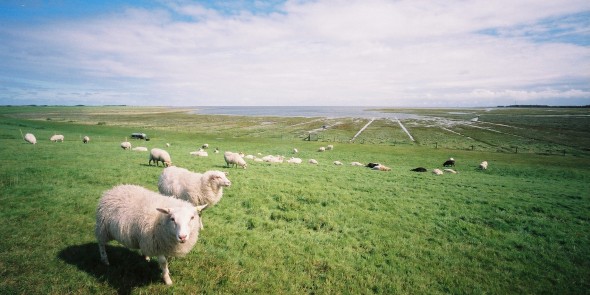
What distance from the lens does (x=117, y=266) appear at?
262 inches

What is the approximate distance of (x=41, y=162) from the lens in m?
18.4

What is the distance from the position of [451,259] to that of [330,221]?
4.23 m

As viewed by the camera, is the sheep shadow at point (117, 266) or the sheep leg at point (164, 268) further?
the sheep leg at point (164, 268)

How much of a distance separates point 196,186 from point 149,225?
4.01 metres

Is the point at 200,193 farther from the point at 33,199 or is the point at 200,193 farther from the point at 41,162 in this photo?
the point at 41,162

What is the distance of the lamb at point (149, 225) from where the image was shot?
6367 millimetres

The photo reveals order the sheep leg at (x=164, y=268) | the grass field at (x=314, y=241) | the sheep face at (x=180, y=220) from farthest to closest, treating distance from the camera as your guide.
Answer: the grass field at (x=314, y=241) < the sheep leg at (x=164, y=268) < the sheep face at (x=180, y=220)

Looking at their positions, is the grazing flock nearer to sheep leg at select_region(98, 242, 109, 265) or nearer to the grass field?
sheep leg at select_region(98, 242, 109, 265)

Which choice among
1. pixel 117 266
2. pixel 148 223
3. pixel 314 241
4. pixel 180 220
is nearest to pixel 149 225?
pixel 148 223

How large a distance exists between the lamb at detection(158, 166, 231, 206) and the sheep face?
3828 millimetres

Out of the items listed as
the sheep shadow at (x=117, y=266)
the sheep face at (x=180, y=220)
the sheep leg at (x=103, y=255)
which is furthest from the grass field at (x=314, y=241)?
the sheep face at (x=180, y=220)

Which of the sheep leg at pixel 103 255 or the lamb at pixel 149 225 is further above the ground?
the lamb at pixel 149 225

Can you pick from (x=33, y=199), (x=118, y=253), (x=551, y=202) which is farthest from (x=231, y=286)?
(x=551, y=202)

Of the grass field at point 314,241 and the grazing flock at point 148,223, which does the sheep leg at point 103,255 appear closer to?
the grazing flock at point 148,223
